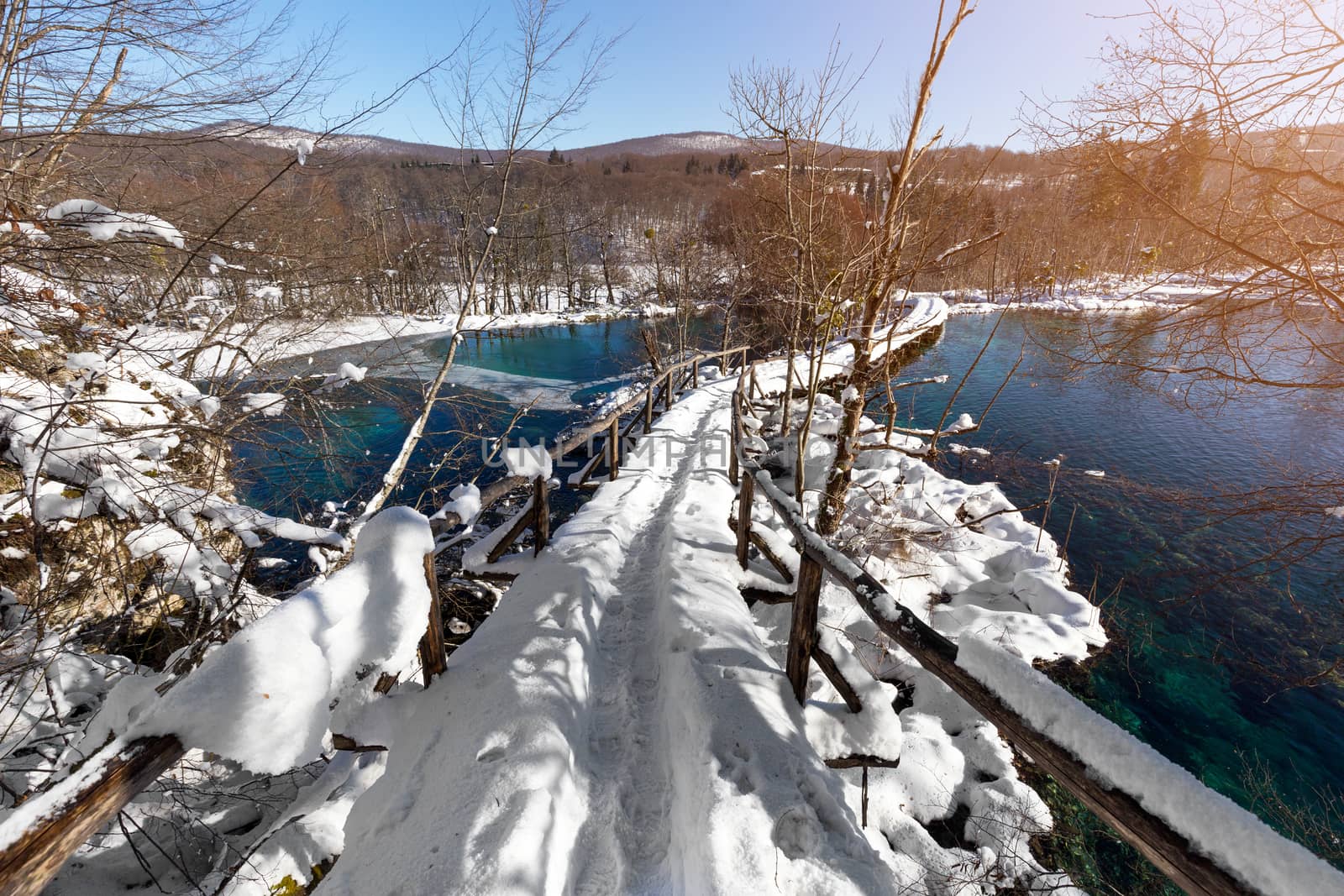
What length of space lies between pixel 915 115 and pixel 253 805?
7.22m

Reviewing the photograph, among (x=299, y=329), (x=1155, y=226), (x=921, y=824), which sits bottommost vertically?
(x=921, y=824)

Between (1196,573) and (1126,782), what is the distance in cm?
940

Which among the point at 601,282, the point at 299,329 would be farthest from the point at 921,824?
the point at 601,282

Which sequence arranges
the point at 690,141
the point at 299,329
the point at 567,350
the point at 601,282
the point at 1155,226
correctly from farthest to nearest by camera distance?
the point at 690,141, the point at 601,282, the point at 567,350, the point at 299,329, the point at 1155,226

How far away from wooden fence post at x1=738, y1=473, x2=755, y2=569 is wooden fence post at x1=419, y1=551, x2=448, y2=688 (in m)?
2.65

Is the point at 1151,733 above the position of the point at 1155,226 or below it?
below

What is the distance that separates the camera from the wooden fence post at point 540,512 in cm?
456

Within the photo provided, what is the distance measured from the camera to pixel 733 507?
6406 mm

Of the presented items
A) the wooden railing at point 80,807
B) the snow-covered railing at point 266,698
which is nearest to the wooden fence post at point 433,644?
the snow-covered railing at point 266,698

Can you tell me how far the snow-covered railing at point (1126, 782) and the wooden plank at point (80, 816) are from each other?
2.22 meters

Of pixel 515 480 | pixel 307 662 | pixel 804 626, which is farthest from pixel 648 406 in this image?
pixel 307 662

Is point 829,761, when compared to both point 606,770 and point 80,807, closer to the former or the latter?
point 606,770

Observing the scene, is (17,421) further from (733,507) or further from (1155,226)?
(1155,226)

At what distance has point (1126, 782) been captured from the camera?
4.20 feet
